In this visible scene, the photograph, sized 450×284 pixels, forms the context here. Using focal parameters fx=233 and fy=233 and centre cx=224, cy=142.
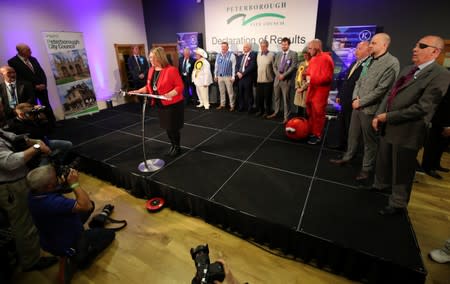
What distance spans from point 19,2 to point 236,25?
170 inches

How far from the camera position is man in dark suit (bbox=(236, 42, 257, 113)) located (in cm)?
505

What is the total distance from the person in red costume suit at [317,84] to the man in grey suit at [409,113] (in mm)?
1260

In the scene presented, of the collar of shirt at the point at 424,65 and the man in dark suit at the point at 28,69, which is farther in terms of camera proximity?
the man in dark suit at the point at 28,69

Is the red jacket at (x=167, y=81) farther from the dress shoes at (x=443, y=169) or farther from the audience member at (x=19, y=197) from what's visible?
the dress shoes at (x=443, y=169)

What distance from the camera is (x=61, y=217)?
5.38 feet

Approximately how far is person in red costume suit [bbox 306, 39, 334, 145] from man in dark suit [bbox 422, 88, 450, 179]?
1.31 m

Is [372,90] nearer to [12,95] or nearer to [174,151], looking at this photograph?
[174,151]

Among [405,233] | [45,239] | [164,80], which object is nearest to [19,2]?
[164,80]

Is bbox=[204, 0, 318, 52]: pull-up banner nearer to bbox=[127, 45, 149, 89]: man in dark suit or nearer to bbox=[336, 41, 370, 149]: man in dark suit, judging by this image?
bbox=[127, 45, 149, 89]: man in dark suit

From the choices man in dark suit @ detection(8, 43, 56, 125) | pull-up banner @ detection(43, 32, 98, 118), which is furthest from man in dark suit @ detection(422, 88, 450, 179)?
pull-up banner @ detection(43, 32, 98, 118)

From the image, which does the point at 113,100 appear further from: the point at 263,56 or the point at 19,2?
the point at 263,56

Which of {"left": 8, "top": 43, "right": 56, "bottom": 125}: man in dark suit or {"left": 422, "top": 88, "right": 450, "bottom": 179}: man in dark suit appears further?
{"left": 8, "top": 43, "right": 56, "bottom": 125}: man in dark suit

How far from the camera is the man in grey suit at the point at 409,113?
5.50ft

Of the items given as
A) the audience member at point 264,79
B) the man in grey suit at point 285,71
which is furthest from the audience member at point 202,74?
the man in grey suit at point 285,71
